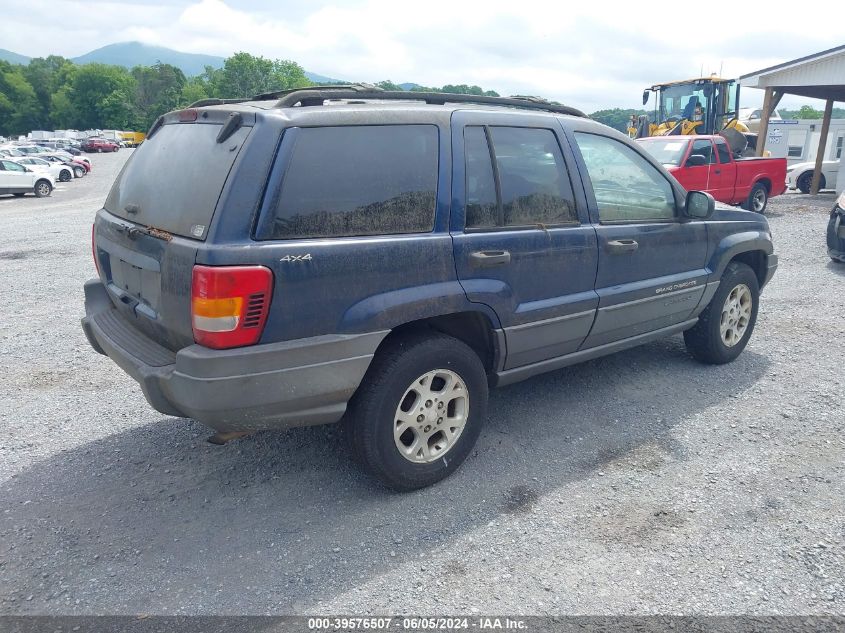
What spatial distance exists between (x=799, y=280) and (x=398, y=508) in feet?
23.3

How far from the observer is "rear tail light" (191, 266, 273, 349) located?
2.63 metres

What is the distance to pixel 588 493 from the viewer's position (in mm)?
3363

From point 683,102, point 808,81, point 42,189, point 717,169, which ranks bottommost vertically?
→ point 42,189

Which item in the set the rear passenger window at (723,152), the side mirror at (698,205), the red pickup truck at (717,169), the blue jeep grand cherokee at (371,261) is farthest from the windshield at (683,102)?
the blue jeep grand cherokee at (371,261)

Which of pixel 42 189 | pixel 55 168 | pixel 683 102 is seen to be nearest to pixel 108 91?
pixel 55 168

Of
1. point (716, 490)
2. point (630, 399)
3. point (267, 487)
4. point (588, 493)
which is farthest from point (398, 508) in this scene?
point (630, 399)

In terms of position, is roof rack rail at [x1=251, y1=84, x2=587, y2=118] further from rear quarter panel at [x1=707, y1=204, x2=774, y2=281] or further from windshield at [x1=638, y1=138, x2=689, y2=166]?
windshield at [x1=638, y1=138, x2=689, y2=166]

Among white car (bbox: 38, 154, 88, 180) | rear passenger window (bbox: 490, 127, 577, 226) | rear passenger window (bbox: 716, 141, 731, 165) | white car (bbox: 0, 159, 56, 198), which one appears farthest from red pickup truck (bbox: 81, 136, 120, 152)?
rear passenger window (bbox: 490, 127, 577, 226)

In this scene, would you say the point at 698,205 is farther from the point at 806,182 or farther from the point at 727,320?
the point at 806,182

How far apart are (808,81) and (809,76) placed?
0.14 m

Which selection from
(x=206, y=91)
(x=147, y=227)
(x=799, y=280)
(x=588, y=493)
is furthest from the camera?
(x=206, y=91)

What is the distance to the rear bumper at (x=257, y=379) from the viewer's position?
2.71 metres

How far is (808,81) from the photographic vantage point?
1817 centimetres

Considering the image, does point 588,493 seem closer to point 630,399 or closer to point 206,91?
point 630,399
